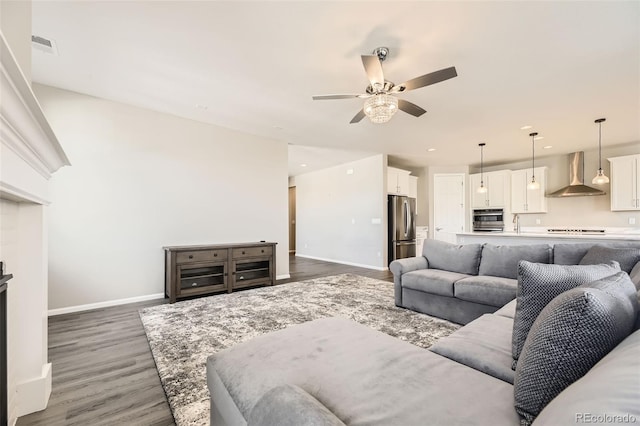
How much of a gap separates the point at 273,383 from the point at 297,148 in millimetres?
5210

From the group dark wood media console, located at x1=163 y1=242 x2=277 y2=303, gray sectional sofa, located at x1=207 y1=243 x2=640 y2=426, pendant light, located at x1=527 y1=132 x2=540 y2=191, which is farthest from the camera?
pendant light, located at x1=527 y1=132 x2=540 y2=191

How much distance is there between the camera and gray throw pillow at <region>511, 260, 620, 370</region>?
43.3 inches

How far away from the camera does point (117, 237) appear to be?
12.1 feet

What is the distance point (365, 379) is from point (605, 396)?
0.72 metres

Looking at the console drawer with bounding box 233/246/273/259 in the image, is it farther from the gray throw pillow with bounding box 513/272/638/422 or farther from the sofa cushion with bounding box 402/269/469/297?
the gray throw pillow with bounding box 513/272/638/422

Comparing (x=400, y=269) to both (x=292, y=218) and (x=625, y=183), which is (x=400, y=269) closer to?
(x=625, y=183)

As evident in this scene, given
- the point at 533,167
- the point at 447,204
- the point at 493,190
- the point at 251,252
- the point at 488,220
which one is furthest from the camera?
the point at 447,204

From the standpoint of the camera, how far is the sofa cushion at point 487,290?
2537 millimetres

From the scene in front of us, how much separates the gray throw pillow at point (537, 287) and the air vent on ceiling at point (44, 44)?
12.7ft

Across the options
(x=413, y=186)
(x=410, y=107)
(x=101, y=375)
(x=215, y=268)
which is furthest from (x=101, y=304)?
(x=413, y=186)

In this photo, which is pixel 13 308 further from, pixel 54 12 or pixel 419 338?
pixel 419 338

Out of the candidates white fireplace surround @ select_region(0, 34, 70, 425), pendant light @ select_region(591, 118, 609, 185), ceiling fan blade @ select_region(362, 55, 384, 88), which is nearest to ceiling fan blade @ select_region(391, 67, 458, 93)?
ceiling fan blade @ select_region(362, 55, 384, 88)

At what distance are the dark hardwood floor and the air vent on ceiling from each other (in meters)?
2.67

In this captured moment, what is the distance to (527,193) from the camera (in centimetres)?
654
